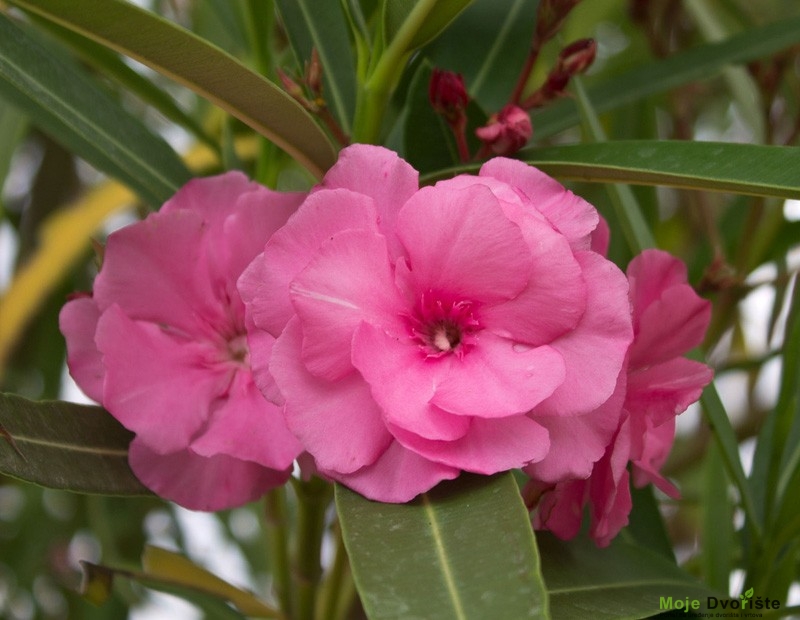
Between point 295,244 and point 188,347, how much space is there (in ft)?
0.60

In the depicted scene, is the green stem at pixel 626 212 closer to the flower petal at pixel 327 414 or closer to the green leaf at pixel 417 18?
the green leaf at pixel 417 18

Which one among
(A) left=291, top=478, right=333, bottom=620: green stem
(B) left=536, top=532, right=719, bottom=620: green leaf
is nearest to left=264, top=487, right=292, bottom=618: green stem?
(A) left=291, top=478, right=333, bottom=620: green stem

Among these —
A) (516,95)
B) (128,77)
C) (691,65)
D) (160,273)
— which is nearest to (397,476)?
(160,273)

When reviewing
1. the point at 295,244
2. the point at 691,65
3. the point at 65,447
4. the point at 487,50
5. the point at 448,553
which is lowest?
A: the point at 448,553

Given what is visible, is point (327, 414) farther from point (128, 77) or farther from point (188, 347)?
point (128, 77)

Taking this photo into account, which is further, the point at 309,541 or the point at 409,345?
the point at 309,541

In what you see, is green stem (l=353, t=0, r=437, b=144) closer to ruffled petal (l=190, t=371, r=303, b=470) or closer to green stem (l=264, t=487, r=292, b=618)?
ruffled petal (l=190, t=371, r=303, b=470)

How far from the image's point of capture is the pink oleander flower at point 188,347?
0.67 m

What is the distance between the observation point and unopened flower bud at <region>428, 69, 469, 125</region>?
0.73 m

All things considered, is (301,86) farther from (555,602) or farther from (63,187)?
(63,187)

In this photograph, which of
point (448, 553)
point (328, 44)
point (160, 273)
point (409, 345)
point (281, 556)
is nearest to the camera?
point (448, 553)

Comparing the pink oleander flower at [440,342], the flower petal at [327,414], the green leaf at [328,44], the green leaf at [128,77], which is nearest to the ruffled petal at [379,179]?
the pink oleander flower at [440,342]

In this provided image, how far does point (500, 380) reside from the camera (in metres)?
0.58

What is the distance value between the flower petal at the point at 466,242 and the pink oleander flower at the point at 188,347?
0.42ft
